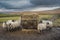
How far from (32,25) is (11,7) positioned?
1.08 ft

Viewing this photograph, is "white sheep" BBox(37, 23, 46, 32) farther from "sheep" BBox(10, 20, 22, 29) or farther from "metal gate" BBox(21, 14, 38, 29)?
"sheep" BBox(10, 20, 22, 29)

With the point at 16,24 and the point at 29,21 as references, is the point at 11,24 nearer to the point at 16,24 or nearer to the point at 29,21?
the point at 16,24

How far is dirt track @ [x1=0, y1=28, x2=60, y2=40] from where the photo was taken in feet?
5.25

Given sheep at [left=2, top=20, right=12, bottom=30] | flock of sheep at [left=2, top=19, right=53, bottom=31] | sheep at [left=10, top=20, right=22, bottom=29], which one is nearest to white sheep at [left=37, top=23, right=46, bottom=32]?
flock of sheep at [left=2, top=19, right=53, bottom=31]

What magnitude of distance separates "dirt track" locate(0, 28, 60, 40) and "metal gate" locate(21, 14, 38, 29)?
8cm

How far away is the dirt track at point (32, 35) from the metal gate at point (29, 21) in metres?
0.08

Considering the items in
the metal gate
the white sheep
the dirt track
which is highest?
the metal gate

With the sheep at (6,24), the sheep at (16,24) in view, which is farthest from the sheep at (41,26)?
the sheep at (6,24)

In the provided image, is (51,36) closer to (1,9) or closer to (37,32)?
(37,32)

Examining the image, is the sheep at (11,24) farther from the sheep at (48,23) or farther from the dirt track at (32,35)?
the sheep at (48,23)

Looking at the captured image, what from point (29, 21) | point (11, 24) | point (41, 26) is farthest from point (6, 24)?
point (41, 26)

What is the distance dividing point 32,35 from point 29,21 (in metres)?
0.17

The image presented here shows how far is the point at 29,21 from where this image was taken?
1.61 m

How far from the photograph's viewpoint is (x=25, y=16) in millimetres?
1621
